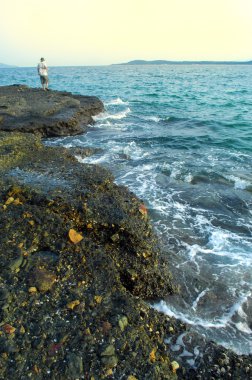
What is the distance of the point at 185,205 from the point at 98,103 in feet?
51.7

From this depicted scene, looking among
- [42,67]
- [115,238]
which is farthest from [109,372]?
[42,67]

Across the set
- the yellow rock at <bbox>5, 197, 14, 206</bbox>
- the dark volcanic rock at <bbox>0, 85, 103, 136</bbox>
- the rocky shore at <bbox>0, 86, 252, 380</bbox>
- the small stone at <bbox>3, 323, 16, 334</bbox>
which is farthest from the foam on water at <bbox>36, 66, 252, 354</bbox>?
the yellow rock at <bbox>5, 197, 14, 206</bbox>

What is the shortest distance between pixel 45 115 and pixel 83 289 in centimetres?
1386

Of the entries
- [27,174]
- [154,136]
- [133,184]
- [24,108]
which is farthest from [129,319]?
[24,108]

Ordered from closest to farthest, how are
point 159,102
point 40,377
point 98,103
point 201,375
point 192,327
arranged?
point 40,377 < point 201,375 < point 192,327 < point 98,103 < point 159,102

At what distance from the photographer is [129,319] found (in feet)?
13.0

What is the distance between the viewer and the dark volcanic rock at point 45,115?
1502 centimetres

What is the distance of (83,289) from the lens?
166 inches

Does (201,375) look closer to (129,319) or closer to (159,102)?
(129,319)

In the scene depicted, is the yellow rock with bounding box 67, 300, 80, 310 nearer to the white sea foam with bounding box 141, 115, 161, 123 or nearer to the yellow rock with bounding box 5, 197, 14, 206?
the yellow rock with bounding box 5, 197, 14, 206

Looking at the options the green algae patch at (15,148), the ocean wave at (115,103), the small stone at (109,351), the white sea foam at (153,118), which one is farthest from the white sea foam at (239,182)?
the ocean wave at (115,103)

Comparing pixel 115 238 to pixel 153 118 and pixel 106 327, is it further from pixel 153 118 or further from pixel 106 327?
pixel 153 118

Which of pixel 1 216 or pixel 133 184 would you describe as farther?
pixel 133 184

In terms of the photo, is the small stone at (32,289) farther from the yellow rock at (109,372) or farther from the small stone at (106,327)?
the yellow rock at (109,372)
